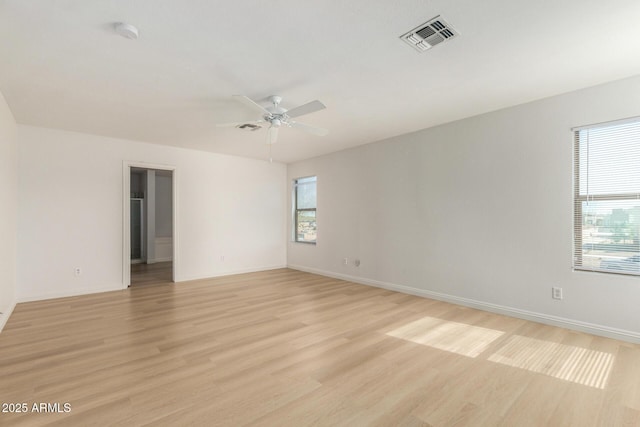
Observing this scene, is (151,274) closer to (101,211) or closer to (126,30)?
(101,211)

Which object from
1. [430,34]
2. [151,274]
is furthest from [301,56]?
[151,274]

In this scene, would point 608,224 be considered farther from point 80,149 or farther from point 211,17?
point 80,149

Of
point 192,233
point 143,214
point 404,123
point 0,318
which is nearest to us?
point 0,318

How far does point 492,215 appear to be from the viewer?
12.5 ft

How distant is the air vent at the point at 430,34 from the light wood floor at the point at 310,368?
2.59m

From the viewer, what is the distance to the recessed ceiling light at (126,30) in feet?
6.75

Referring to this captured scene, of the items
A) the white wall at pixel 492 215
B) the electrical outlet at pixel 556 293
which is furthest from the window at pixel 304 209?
the electrical outlet at pixel 556 293

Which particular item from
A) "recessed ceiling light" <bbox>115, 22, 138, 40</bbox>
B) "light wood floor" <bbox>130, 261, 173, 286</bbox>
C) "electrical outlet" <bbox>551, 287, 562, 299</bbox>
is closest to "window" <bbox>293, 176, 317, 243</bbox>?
Answer: "light wood floor" <bbox>130, 261, 173, 286</bbox>

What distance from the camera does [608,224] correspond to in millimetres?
3041

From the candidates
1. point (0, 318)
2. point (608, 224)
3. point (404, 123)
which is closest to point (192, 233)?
point (0, 318)

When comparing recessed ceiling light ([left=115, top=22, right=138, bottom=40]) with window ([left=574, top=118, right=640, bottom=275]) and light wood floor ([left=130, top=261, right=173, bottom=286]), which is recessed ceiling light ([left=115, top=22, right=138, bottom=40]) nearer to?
window ([left=574, top=118, right=640, bottom=275])

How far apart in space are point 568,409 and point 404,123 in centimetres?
356

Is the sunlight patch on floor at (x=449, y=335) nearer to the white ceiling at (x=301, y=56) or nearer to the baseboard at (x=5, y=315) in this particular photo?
the white ceiling at (x=301, y=56)

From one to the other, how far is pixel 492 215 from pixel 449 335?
5.62ft
